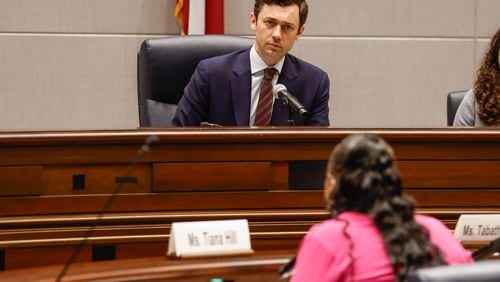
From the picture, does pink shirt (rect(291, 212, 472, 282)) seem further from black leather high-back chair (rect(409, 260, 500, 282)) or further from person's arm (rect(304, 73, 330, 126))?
person's arm (rect(304, 73, 330, 126))

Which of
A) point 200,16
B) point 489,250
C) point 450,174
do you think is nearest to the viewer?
point 489,250

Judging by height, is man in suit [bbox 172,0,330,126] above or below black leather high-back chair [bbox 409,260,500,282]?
above

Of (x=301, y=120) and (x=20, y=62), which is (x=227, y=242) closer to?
(x=301, y=120)

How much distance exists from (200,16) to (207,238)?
3.03 meters

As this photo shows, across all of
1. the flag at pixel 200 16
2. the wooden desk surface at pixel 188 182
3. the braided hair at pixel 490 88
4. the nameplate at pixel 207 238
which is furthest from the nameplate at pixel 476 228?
the flag at pixel 200 16

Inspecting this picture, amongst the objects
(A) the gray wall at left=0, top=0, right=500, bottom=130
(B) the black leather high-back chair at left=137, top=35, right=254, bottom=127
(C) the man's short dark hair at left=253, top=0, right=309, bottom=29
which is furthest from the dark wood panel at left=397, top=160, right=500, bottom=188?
(A) the gray wall at left=0, top=0, right=500, bottom=130

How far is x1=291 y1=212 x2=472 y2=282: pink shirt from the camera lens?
1969 millimetres

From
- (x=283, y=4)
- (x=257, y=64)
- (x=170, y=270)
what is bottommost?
(x=170, y=270)

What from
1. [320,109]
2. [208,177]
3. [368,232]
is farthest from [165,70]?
[368,232]

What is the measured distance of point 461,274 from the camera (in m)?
1.76

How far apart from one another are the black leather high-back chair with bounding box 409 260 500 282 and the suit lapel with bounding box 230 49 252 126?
6.89 feet

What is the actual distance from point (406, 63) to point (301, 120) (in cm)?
216

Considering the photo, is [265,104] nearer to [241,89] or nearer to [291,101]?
[241,89]

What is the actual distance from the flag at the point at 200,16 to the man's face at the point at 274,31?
1317 millimetres
